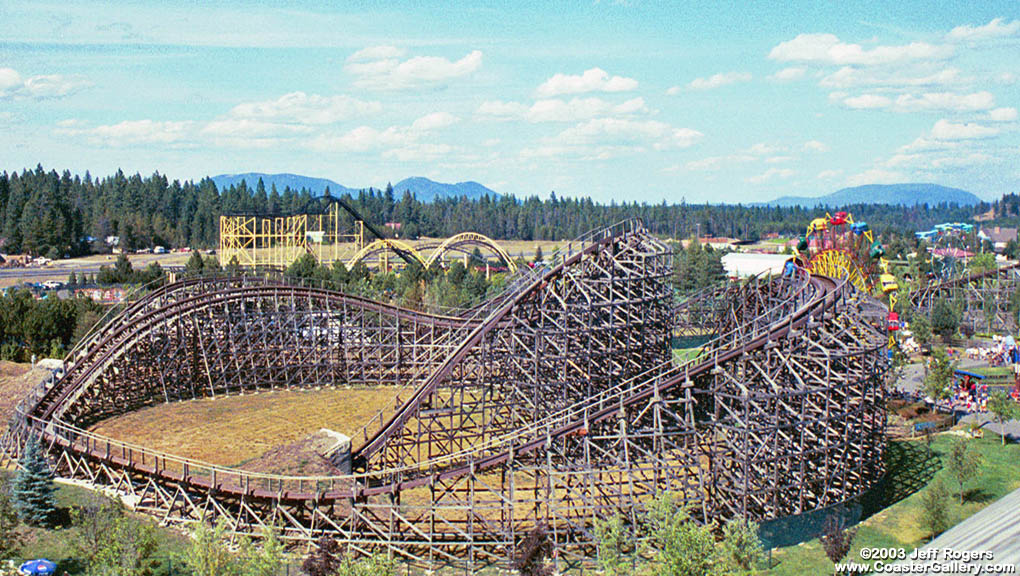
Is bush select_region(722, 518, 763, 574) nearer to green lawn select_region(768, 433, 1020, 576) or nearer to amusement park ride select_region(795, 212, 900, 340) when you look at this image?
green lawn select_region(768, 433, 1020, 576)

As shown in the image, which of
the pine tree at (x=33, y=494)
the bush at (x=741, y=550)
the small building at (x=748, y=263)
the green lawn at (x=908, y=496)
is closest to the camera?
the bush at (x=741, y=550)

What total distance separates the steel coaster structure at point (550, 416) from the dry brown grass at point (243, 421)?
37.9 inches

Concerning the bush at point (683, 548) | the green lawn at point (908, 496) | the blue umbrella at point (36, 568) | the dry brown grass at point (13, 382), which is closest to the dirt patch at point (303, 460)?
the blue umbrella at point (36, 568)

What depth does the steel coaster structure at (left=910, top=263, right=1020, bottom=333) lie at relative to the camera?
58.2 meters

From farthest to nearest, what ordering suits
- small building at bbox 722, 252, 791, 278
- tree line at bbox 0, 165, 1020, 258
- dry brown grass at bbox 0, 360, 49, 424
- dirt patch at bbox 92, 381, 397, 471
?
tree line at bbox 0, 165, 1020, 258, small building at bbox 722, 252, 791, 278, dry brown grass at bbox 0, 360, 49, 424, dirt patch at bbox 92, 381, 397, 471

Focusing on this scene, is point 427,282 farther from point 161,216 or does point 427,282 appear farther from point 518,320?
point 161,216

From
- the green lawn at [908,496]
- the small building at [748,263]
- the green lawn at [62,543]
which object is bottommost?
the green lawn at [908,496]

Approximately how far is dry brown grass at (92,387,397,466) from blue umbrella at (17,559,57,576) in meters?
8.39

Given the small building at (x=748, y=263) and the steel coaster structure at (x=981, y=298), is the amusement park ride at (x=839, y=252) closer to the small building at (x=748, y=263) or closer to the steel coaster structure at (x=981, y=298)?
the steel coaster structure at (x=981, y=298)

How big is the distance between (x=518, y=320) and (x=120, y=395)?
57.1 feet

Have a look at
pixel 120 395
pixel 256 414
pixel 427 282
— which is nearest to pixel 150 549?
pixel 256 414

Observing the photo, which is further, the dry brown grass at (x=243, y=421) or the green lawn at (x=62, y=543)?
the dry brown grass at (x=243, y=421)

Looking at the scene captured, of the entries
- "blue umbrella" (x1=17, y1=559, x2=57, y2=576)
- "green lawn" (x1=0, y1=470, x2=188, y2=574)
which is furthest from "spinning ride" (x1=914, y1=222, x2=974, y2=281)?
"blue umbrella" (x1=17, y1=559, x2=57, y2=576)

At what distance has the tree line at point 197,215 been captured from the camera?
90688mm
